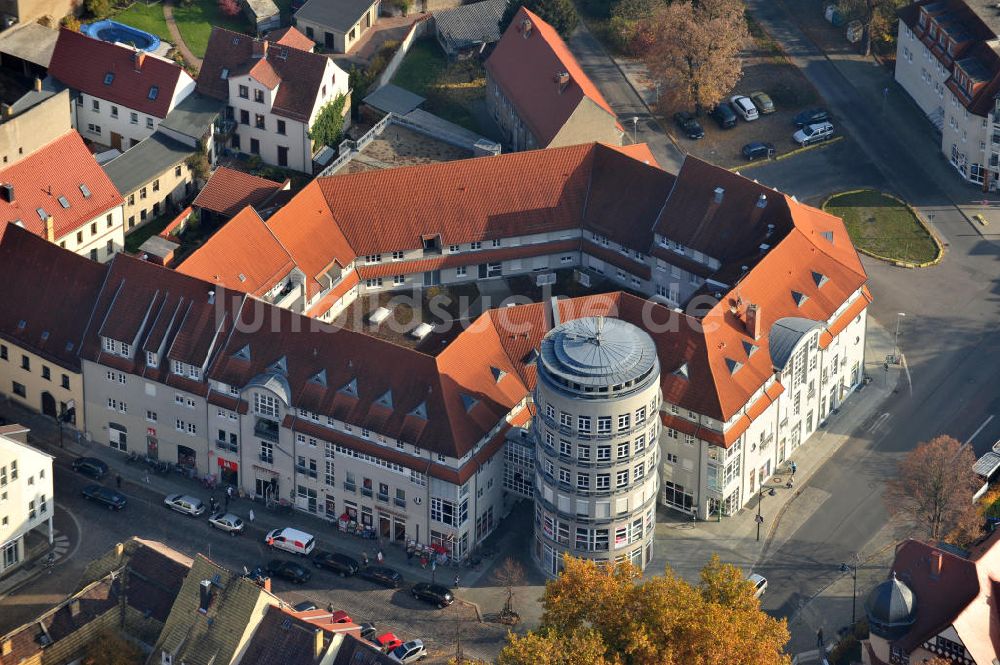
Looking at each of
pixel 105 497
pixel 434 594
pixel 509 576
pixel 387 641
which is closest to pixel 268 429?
pixel 105 497

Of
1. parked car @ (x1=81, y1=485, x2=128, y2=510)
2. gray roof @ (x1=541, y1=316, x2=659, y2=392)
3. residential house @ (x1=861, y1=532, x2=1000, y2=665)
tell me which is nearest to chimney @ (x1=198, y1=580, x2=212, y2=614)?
parked car @ (x1=81, y1=485, x2=128, y2=510)

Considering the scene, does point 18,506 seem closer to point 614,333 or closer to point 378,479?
point 378,479

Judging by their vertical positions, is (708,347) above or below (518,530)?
above

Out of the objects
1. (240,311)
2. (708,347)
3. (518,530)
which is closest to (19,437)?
(240,311)

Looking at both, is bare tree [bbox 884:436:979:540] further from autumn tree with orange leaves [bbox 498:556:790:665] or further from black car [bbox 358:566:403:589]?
black car [bbox 358:566:403:589]

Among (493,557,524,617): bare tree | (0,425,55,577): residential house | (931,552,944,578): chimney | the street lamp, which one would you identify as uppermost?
(931,552,944,578): chimney

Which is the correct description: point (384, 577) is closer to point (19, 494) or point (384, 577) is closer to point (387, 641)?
point (387, 641)

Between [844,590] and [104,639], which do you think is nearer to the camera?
[104,639]

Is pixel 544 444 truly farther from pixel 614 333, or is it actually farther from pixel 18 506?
pixel 18 506
